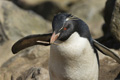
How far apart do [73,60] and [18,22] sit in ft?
Result: 15.4

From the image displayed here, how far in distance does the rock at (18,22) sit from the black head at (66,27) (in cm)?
382

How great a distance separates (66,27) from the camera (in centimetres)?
393

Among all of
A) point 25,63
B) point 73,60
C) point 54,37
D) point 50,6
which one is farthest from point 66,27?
point 50,6

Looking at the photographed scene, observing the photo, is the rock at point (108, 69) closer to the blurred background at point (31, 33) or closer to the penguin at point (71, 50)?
the blurred background at point (31, 33)

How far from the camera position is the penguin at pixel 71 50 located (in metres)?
3.93

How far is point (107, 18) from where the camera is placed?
21.1 feet

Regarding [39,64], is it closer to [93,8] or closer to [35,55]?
[35,55]

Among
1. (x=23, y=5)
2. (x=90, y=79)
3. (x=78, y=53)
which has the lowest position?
(x=23, y=5)

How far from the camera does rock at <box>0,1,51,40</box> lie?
805cm

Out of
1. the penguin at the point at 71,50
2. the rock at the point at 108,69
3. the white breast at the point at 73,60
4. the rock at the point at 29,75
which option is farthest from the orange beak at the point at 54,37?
the rock at the point at 108,69


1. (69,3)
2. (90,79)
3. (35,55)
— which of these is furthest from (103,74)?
(69,3)

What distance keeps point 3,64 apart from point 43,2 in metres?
8.68

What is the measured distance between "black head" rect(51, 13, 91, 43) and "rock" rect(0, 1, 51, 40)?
3816mm

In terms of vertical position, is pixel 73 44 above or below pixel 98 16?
above
